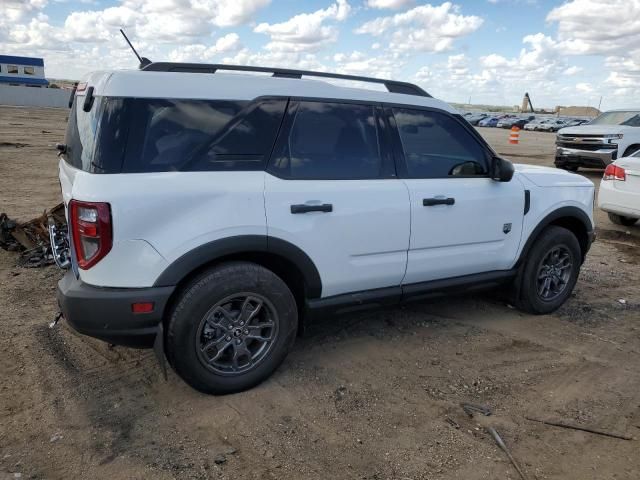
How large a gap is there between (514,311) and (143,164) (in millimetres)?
3596

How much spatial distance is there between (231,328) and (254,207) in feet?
2.46

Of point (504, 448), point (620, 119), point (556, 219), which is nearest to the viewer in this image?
point (504, 448)

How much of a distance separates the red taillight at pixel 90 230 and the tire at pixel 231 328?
518 millimetres

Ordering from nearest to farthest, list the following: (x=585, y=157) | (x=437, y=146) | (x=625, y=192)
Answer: (x=437, y=146) < (x=625, y=192) < (x=585, y=157)

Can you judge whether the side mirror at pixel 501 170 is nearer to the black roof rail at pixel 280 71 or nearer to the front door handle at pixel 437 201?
the front door handle at pixel 437 201

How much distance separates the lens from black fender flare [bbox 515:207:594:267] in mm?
4672

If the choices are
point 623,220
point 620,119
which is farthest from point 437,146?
point 620,119

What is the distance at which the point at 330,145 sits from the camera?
362cm

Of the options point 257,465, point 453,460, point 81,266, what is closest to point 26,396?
point 81,266

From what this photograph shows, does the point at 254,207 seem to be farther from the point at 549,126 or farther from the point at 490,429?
the point at 549,126

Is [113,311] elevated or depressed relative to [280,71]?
depressed

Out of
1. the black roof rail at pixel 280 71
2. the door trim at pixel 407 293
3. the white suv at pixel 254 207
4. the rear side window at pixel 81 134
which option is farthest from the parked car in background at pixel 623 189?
the rear side window at pixel 81 134

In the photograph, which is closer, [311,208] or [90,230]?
[90,230]

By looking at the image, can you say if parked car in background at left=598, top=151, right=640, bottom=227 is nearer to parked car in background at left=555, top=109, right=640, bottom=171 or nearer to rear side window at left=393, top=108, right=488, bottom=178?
rear side window at left=393, top=108, right=488, bottom=178
